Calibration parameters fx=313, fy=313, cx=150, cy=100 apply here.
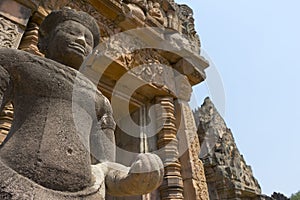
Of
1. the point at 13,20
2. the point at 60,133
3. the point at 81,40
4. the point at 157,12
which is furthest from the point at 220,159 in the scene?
the point at 60,133

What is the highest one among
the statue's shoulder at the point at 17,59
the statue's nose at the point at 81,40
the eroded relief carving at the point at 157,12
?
the eroded relief carving at the point at 157,12

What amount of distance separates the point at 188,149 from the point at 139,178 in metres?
2.46

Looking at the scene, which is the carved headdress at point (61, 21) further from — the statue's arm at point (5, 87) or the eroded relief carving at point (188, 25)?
the eroded relief carving at point (188, 25)

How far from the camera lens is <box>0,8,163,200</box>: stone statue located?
133 centimetres

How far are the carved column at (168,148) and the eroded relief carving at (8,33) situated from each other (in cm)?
201

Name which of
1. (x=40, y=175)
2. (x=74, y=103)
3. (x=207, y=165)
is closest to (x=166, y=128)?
(x=207, y=165)

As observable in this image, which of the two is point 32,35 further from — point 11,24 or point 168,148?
point 168,148

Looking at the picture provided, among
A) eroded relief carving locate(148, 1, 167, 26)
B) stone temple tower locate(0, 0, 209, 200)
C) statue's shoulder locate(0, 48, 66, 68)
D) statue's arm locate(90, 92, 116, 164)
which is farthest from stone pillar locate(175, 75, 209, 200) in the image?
statue's shoulder locate(0, 48, 66, 68)

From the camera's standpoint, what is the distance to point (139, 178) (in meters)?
1.47

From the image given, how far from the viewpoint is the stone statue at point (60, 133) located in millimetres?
1327

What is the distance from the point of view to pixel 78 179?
1.40 meters

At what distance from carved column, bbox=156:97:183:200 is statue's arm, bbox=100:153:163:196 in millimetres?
2034

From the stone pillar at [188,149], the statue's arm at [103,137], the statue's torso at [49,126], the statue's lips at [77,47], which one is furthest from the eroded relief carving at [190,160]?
the statue's lips at [77,47]

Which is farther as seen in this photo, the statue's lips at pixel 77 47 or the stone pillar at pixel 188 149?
the stone pillar at pixel 188 149
